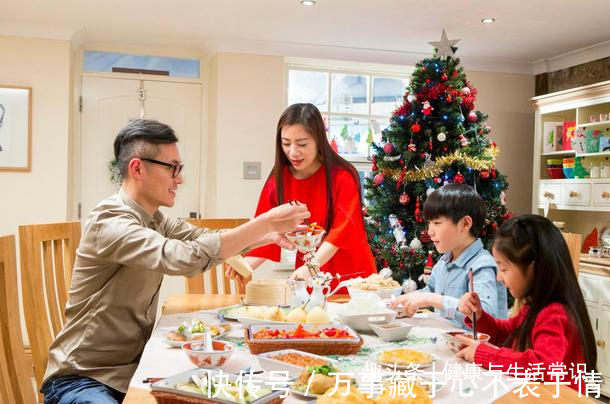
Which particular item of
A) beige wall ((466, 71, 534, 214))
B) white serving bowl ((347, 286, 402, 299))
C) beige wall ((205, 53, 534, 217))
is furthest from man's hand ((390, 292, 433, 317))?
beige wall ((466, 71, 534, 214))

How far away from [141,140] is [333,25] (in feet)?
10.3

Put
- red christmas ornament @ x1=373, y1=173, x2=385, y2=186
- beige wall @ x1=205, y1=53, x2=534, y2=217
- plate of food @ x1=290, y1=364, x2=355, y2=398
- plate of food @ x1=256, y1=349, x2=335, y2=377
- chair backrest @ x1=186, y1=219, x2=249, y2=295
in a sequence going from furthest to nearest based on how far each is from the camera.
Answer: beige wall @ x1=205, y1=53, x2=534, y2=217 → red christmas ornament @ x1=373, y1=173, x2=385, y2=186 → chair backrest @ x1=186, y1=219, x2=249, y2=295 → plate of food @ x1=256, y1=349, x2=335, y2=377 → plate of food @ x1=290, y1=364, x2=355, y2=398

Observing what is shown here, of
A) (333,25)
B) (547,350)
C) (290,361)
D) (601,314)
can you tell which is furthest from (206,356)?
(333,25)

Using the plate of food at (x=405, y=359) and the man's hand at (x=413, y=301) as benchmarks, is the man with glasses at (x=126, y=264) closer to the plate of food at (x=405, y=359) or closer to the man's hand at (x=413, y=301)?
the man's hand at (x=413, y=301)

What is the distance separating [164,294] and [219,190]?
1073 mm

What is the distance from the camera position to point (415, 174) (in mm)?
4500

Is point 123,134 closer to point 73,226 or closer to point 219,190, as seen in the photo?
point 73,226

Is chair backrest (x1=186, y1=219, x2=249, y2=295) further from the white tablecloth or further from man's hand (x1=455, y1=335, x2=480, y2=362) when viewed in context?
man's hand (x1=455, y1=335, x2=480, y2=362)

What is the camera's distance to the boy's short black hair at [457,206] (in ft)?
7.51

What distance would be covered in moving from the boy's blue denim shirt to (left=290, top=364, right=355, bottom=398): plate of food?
0.77 m

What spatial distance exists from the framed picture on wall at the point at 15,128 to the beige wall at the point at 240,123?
1.49 m

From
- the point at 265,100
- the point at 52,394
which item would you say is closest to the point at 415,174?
the point at 265,100

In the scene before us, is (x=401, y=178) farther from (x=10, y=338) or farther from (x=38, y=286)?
(x=10, y=338)

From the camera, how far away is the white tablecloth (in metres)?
1.23
